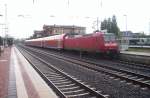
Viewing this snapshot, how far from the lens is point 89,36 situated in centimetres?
3319

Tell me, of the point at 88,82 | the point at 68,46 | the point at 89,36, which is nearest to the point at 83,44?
the point at 89,36

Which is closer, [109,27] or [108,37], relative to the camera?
[108,37]

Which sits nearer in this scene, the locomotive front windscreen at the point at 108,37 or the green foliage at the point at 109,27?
the locomotive front windscreen at the point at 108,37

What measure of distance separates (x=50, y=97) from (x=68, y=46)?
110 feet

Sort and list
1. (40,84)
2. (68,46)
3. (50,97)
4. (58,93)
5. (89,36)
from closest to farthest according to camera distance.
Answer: (50,97)
(58,93)
(40,84)
(89,36)
(68,46)

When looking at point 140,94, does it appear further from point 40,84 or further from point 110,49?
point 110,49

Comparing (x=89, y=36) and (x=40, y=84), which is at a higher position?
(x=89, y=36)

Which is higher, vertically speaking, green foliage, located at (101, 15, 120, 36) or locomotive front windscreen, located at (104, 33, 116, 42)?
green foliage, located at (101, 15, 120, 36)

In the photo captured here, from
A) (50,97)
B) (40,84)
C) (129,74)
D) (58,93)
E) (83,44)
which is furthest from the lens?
(83,44)

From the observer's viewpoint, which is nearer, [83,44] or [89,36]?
[89,36]

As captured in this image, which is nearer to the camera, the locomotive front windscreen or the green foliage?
the locomotive front windscreen

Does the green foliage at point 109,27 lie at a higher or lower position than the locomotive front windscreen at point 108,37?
higher

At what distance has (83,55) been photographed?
127 feet

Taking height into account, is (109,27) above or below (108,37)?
above
